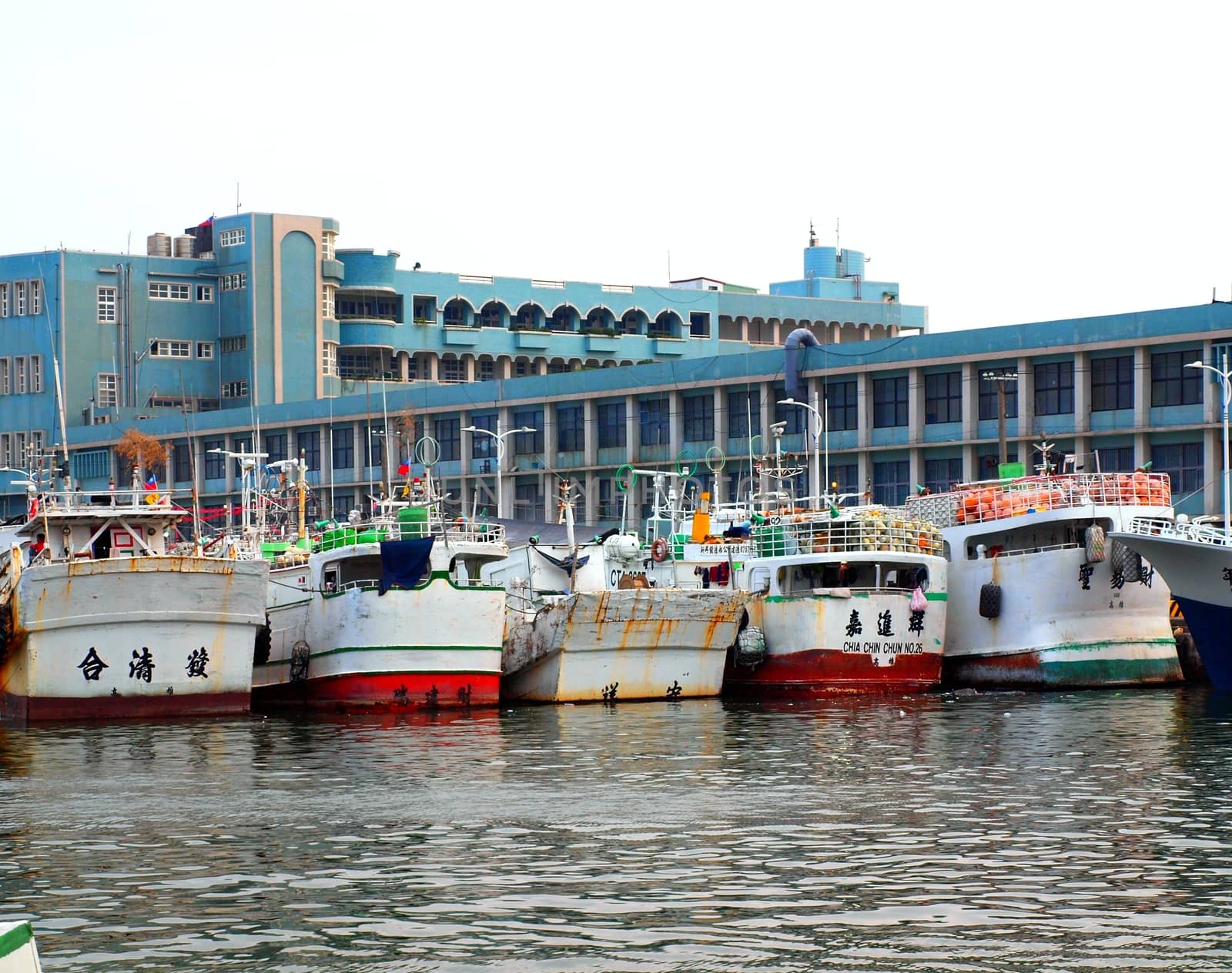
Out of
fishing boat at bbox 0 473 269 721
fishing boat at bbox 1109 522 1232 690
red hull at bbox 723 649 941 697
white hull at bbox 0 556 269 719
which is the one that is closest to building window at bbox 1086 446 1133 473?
fishing boat at bbox 1109 522 1232 690

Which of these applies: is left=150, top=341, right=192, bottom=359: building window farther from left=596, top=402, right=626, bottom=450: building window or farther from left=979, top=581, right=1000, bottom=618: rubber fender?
left=979, top=581, right=1000, bottom=618: rubber fender

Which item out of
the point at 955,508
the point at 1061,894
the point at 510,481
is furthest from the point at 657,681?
the point at 510,481

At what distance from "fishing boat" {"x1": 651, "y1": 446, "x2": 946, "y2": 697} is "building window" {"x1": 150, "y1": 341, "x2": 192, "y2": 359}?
3209 inches

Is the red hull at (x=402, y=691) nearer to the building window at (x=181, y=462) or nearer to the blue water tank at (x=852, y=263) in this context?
the building window at (x=181, y=462)

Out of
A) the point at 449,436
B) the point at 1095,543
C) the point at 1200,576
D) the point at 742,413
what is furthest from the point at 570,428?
the point at 1200,576

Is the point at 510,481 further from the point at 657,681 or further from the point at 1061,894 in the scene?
the point at 1061,894

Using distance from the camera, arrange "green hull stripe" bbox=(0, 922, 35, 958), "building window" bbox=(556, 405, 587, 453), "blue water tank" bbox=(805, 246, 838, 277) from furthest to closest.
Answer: "blue water tank" bbox=(805, 246, 838, 277) < "building window" bbox=(556, 405, 587, 453) < "green hull stripe" bbox=(0, 922, 35, 958)

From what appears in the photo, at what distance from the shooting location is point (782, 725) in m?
40.8

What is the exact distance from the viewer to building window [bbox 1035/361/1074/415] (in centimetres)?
8594

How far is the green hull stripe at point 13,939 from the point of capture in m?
12.0

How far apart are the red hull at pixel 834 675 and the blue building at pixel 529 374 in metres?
32.5

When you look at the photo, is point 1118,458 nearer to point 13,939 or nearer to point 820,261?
point 820,261

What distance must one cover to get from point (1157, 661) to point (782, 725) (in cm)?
1580

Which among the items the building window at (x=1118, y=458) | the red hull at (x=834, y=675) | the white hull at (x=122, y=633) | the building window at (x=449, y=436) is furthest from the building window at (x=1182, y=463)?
the white hull at (x=122, y=633)
